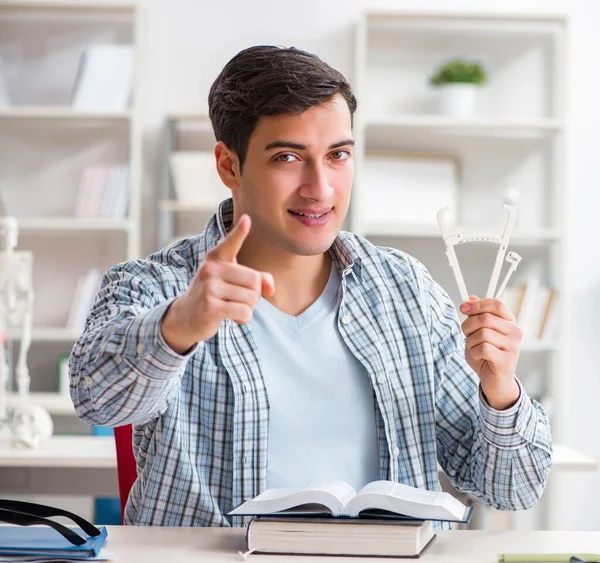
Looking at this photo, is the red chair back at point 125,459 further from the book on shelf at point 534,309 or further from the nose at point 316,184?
the book on shelf at point 534,309

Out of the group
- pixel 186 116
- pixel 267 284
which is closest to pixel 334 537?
pixel 267 284

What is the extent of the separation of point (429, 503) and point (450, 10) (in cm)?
303

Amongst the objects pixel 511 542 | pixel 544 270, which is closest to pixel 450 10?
pixel 544 270

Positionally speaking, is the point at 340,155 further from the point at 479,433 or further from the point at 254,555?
the point at 254,555

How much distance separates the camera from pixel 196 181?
3.71 meters

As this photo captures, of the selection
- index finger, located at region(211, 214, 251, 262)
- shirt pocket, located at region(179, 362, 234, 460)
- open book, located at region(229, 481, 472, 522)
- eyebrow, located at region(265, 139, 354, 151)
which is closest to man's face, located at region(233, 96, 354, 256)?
eyebrow, located at region(265, 139, 354, 151)

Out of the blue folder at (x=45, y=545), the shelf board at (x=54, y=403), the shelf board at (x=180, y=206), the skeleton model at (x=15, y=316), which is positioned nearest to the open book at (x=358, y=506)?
the blue folder at (x=45, y=545)

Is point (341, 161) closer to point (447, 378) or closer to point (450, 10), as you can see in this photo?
point (447, 378)

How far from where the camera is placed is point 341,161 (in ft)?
4.88

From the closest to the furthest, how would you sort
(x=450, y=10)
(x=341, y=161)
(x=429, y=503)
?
(x=429, y=503) → (x=341, y=161) → (x=450, y=10)

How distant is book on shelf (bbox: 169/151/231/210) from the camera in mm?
3691

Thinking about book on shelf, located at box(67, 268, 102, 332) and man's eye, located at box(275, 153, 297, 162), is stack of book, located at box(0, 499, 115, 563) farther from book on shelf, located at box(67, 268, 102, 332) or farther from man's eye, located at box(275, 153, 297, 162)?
book on shelf, located at box(67, 268, 102, 332)

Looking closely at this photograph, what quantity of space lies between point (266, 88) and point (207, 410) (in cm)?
51

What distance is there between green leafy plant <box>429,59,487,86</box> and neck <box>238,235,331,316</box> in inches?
91.0
